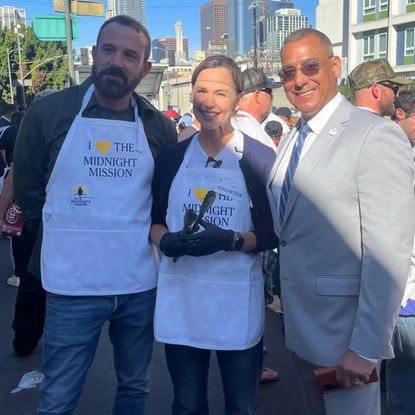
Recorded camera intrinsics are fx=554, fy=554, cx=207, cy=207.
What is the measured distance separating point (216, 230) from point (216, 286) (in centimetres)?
29

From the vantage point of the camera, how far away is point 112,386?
151 inches

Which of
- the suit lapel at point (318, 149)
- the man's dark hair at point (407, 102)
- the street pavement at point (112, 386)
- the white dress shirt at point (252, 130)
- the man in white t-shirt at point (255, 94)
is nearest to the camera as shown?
the suit lapel at point (318, 149)

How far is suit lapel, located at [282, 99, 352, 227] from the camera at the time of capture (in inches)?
80.7

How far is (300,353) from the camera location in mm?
2199

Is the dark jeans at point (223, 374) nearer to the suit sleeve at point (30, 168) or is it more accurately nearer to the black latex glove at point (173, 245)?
the black latex glove at point (173, 245)

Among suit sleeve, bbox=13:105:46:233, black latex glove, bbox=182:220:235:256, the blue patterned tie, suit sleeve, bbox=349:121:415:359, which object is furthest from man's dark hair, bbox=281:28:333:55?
suit sleeve, bbox=13:105:46:233

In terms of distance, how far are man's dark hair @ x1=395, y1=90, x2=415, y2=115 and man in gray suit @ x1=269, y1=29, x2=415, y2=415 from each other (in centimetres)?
136

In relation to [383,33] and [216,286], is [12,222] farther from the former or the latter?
[383,33]

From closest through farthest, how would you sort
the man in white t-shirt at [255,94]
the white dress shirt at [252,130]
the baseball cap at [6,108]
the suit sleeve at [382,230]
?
the suit sleeve at [382,230]
the white dress shirt at [252,130]
the man in white t-shirt at [255,94]
the baseball cap at [6,108]

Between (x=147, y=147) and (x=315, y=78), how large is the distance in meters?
0.89

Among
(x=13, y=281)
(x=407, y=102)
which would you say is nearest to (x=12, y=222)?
(x=13, y=281)

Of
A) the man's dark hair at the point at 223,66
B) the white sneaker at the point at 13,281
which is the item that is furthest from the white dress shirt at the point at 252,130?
the white sneaker at the point at 13,281

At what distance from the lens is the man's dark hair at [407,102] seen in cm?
342

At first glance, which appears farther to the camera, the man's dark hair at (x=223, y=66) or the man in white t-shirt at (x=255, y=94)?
the man in white t-shirt at (x=255, y=94)
